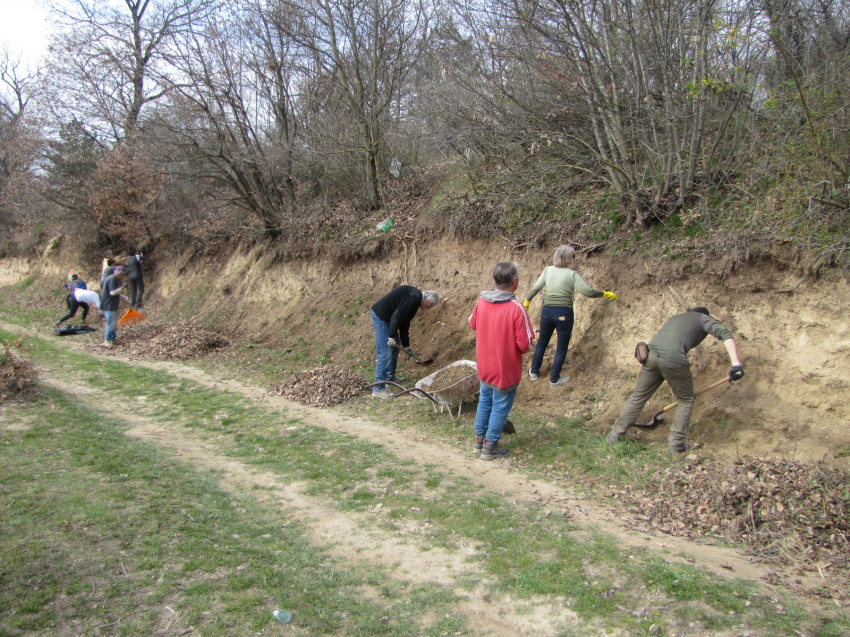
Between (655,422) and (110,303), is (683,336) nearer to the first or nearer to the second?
(655,422)

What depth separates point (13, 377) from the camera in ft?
26.0

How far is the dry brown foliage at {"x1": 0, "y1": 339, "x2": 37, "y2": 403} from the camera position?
Result: 7730mm

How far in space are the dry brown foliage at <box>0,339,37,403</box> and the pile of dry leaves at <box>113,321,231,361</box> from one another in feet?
14.4

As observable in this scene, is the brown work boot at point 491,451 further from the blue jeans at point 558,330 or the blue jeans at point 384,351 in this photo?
the blue jeans at point 384,351

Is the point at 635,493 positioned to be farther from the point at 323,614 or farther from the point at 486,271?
the point at 486,271

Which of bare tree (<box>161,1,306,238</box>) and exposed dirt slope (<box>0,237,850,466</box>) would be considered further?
bare tree (<box>161,1,306,238</box>)

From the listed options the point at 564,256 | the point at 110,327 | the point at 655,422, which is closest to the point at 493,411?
the point at 655,422

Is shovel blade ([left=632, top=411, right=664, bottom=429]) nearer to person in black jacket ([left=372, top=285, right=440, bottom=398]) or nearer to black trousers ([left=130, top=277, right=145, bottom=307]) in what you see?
person in black jacket ([left=372, top=285, right=440, bottom=398])

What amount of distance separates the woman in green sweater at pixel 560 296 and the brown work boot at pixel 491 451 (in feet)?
6.40

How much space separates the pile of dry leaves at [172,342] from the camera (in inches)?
508

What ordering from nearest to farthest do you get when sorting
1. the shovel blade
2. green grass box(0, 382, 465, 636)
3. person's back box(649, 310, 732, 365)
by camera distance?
green grass box(0, 382, 465, 636)
person's back box(649, 310, 732, 365)
the shovel blade

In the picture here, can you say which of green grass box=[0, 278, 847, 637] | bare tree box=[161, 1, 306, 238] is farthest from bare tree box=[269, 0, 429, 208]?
green grass box=[0, 278, 847, 637]

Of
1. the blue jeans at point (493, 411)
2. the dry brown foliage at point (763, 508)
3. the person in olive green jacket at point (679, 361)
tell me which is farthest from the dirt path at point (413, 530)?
the person in olive green jacket at point (679, 361)

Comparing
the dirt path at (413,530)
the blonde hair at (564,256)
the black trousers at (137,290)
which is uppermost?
the blonde hair at (564,256)
